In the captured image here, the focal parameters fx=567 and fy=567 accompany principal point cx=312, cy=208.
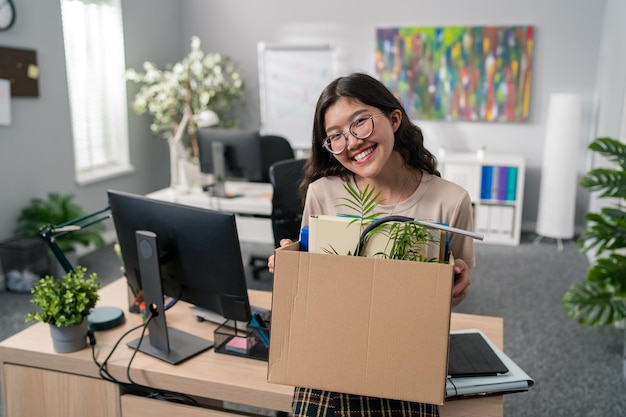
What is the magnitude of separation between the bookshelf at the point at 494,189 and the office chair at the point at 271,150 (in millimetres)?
1744

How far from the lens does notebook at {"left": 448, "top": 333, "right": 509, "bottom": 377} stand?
1.34 metres

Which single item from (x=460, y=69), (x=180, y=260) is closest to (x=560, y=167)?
(x=460, y=69)

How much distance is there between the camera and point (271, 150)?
Result: 3855 millimetres

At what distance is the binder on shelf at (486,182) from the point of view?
195 inches

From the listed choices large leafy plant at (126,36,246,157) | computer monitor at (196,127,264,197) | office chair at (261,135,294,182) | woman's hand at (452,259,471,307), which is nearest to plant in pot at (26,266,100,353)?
woman's hand at (452,259,471,307)

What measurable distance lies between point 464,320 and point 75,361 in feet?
3.69

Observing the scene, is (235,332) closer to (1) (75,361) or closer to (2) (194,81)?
(1) (75,361)

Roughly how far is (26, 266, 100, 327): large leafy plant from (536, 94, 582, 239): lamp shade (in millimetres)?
4247

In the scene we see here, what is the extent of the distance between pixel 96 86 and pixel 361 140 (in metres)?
4.14

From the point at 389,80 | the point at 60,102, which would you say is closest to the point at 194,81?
the point at 60,102

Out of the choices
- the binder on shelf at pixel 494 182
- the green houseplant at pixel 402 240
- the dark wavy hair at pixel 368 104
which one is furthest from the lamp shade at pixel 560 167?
the green houseplant at pixel 402 240

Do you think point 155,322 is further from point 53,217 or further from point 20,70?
point 20,70

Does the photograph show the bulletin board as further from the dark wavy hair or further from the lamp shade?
the lamp shade

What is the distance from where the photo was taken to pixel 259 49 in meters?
5.67
